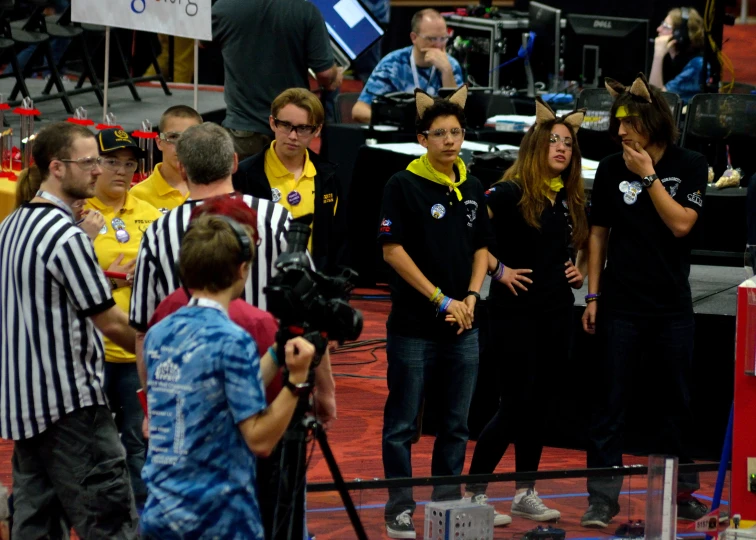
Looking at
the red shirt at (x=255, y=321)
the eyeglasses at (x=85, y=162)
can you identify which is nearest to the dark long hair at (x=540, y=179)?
the eyeglasses at (x=85, y=162)

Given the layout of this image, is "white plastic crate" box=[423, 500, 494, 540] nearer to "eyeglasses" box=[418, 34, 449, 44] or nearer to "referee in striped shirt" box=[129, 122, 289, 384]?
"referee in striped shirt" box=[129, 122, 289, 384]

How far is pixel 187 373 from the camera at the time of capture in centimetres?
281

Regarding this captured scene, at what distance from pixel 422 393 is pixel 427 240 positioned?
0.58 m

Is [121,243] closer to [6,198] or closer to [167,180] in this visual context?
[167,180]

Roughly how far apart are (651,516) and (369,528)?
3.09 feet

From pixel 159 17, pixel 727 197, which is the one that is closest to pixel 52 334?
pixel 159 17

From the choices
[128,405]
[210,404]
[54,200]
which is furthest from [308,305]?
[128,405]

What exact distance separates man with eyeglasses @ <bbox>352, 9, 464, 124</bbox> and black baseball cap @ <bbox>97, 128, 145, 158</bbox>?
4171 mm

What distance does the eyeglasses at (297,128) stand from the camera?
4.72 metres

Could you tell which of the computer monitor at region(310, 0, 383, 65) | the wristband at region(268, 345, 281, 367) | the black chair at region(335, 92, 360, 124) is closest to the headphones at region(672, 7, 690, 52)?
the black chair at region(335, 92, 360, 124)

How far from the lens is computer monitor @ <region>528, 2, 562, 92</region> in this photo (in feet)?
33.0

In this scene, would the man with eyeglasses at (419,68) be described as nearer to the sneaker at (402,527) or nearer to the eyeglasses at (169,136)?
the eyeglasses at (169,136)

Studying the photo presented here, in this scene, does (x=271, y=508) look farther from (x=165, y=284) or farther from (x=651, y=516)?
(x=651, y=516)

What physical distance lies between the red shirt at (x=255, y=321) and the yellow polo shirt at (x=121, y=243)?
1249mm
